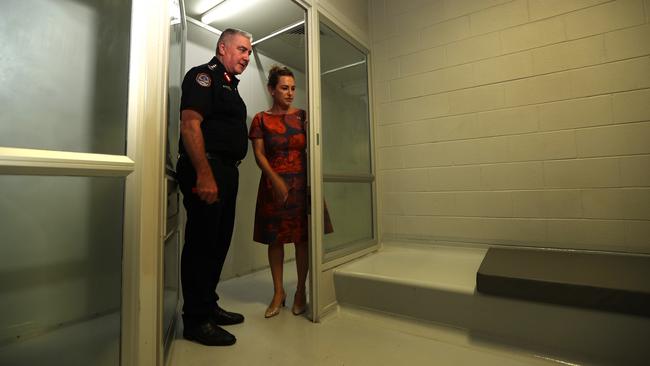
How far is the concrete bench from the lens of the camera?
1.08 metres

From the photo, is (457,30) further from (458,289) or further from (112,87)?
(112,87)

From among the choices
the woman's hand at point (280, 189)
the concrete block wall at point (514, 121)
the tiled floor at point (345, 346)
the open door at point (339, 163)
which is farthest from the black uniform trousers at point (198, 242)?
the concrete block wall at point (514, 121)

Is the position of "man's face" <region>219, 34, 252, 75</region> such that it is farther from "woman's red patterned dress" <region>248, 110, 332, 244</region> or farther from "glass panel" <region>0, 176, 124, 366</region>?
"glass panel" <region>0, 176, 124, 366</region>

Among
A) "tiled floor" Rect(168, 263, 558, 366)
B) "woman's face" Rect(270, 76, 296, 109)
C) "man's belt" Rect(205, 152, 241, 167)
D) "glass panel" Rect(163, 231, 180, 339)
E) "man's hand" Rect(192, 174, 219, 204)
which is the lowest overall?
"tiled floor" Rect(168, 263, 558, 366)

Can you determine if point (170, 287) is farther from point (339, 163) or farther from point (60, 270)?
point (339, 163)

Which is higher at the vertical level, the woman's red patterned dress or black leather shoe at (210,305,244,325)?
the woman's red patterned dress

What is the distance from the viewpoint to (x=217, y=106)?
4.51 ft

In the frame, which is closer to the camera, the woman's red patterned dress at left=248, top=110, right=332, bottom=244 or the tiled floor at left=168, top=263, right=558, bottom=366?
the tiled floor at left=168, top=263, right=558, bottom=366

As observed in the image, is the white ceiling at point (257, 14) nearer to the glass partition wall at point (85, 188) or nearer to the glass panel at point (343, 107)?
the glass panel at point (343, 107)

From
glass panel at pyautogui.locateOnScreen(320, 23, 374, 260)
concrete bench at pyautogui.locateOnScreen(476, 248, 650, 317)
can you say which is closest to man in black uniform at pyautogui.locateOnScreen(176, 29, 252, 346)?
glass panel at pyautogui.locateOnScreen(320, 23, 374, 260)

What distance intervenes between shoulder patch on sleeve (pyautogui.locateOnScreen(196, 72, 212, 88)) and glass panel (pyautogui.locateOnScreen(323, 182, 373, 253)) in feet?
3.04

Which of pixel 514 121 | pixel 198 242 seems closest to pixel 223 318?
pixel 198 242

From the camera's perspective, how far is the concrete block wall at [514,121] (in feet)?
5.35

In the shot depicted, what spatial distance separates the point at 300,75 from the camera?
10.5 ft
